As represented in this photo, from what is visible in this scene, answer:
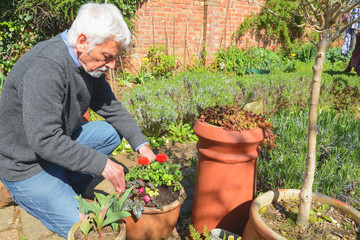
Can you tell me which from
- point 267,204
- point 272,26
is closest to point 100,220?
point 267,204

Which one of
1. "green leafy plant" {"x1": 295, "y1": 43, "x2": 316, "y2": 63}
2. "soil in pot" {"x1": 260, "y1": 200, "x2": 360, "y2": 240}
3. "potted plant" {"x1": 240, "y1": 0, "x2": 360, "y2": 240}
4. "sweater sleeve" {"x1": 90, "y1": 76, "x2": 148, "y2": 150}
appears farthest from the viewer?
"green leafy plant" {"x1": 295, "y1": 43, "x2": 316, "y2": 63}

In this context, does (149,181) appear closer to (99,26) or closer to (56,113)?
(56,113)

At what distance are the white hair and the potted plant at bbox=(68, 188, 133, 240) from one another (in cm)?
102

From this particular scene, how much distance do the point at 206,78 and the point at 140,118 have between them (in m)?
1.57

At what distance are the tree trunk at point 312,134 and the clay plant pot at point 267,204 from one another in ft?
0.69

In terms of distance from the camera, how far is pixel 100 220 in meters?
1.58

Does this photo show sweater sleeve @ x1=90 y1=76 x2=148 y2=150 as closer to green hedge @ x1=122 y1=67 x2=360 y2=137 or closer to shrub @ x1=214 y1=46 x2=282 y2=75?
green hedge @ x1=122 y1=67 x2=360 y2=137

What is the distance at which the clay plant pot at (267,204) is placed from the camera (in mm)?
1410

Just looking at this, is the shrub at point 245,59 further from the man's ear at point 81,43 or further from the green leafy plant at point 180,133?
the man's ear at point 81,43

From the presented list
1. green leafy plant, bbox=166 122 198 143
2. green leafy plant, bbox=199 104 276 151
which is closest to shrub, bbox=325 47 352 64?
green leafy plant, bbox=166 122 198 143

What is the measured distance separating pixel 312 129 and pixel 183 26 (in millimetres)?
6688

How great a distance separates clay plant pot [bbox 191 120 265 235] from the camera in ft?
5.96

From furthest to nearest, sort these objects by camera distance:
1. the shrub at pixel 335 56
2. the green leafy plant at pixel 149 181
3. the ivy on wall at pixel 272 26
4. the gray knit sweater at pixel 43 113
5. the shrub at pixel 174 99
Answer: the shrub at pixel 335 56 < the ivy on wall at pixel 272 26 < the shrub at pixel 174 99 < the green leafy plant at pixel 149 181 < the gray knit sweater at pixel 43 113

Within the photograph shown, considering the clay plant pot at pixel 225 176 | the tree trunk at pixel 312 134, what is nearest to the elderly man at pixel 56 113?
the clay plant pot at pixel 225 176
